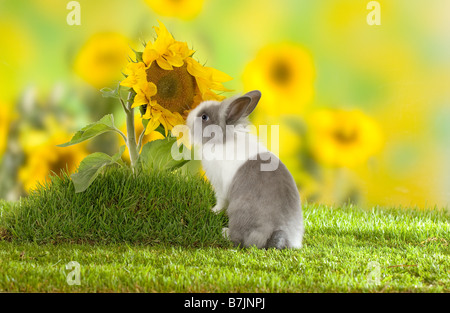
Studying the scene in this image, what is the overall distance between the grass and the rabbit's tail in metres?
0.07

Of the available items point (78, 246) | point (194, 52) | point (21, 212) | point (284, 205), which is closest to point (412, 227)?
point (284, 205)

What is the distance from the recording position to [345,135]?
12.7 feet

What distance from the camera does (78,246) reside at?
2521mm

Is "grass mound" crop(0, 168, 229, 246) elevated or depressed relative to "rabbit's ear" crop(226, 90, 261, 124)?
depressed

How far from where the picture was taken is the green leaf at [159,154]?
3.04 m

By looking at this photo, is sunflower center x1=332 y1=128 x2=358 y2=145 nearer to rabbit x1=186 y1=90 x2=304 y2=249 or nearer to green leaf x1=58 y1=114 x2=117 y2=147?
rabbit x1=186 y1=90 x2=304 y2=249

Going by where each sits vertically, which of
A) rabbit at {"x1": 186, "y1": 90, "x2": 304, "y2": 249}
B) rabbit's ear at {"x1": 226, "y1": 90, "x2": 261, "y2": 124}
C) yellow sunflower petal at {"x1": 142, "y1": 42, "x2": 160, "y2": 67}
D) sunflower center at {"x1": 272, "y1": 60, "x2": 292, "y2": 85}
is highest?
yellow sunflower petal at {"x1": 142, "y1": 42, "x2": 160, "y2": 67}

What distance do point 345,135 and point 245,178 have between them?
61.9 inches

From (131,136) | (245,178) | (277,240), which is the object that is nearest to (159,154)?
(131,136)

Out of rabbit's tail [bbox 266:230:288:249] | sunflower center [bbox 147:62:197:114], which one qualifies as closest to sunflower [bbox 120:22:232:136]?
sunflower center [bbox 147:62:197:114]

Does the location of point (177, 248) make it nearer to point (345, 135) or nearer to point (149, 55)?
point (149, 55)

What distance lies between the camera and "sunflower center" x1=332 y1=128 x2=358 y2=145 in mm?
3865

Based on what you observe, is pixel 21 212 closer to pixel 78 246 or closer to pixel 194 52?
pixel 78 246
